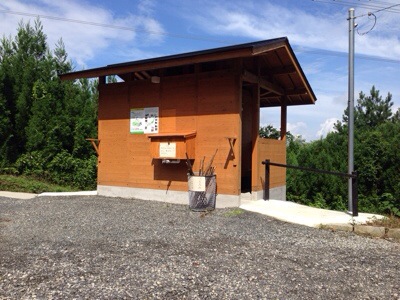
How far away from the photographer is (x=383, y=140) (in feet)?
38.1

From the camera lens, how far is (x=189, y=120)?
316 inches

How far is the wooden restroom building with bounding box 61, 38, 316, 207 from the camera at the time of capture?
7.45 metres

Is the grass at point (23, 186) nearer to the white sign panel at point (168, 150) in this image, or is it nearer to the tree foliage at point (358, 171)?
the white sign panel at point (168, 150)

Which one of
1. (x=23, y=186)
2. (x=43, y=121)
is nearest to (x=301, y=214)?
(x=23, y=186)

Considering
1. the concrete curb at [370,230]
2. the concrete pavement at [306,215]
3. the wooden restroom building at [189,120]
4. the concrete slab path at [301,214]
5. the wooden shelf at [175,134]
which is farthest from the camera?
the wooden shelf at [175,134]

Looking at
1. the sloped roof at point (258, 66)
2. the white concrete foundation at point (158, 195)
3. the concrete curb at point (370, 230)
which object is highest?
the sloped roof at point (258, 66)

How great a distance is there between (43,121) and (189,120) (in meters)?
8.58

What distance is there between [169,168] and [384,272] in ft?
17.3

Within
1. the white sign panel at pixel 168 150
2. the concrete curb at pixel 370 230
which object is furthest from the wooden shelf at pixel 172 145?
the concrete curb at pixel 370 230

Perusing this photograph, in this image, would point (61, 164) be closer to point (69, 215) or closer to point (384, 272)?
point (69, 215)

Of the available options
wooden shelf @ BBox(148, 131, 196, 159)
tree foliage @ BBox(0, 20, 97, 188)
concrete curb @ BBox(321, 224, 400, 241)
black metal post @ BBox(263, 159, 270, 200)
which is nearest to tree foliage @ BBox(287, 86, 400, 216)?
black metal post @ BBox(263, 159, 270, 200)

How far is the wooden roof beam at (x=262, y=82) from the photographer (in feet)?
25.4

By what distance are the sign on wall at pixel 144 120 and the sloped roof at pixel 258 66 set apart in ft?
3.14

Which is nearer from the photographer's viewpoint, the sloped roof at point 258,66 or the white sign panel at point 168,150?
the sloped roof at point 258,66
